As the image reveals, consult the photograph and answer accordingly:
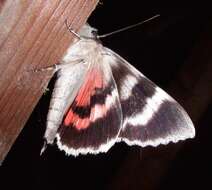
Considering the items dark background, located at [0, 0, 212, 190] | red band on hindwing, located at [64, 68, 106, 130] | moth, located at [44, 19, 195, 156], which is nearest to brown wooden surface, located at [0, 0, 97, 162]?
moth, located at [44, 19, 195, 156]

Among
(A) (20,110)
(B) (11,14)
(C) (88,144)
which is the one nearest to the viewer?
(B) (11,14)

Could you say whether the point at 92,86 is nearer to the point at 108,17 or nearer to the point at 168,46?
the point at 108,17

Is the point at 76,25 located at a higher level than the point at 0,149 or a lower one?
higher

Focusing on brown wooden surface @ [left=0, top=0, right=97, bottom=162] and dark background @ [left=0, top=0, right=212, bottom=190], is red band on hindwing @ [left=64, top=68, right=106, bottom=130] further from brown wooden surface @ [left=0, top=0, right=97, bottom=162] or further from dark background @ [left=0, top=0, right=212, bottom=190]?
dark background @ [left=0, top=0, right=212, bottom=190]

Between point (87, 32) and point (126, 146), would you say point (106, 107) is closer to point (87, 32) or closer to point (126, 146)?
point (87, 32)

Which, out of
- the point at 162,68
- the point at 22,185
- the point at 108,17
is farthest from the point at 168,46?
the point at 22,185

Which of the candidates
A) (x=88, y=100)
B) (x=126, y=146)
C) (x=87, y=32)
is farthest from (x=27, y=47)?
(x=126, y=146)

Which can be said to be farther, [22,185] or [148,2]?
[148,2]
